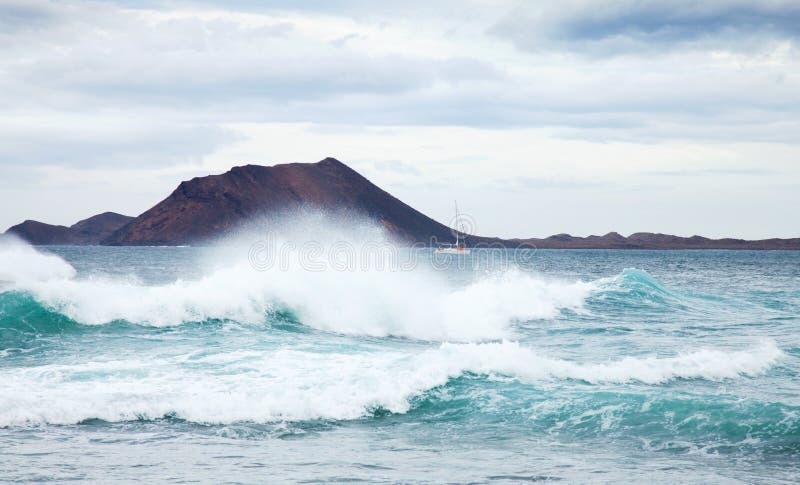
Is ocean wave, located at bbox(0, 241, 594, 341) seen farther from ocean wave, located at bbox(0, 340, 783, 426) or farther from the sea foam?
ocean wave, located at bbox(0, 340, 783, 426)

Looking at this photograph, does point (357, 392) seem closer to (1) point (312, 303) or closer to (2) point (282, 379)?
(2) point (282, 379)

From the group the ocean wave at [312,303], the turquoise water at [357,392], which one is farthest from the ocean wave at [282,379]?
the ocean wave at [312,303]

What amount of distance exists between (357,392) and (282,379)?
1729 mm

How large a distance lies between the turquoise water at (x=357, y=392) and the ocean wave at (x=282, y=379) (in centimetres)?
4

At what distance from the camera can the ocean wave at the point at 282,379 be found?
11.8m

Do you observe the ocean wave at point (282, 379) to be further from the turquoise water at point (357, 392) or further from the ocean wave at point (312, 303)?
the ocean wave at point (312, 303)

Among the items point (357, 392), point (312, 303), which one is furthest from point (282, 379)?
point (312, 303)

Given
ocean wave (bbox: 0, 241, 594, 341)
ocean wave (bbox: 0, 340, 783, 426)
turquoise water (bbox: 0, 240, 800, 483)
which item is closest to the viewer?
turquoise water (bbox: 0, 240, 800, 483)

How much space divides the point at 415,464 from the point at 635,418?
13.4 feet

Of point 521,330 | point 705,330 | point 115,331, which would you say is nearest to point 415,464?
point 115,331

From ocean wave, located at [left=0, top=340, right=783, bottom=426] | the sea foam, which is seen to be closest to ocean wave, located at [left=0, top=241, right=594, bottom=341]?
the sea foam

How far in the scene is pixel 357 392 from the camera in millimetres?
12820

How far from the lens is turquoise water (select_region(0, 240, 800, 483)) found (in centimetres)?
949

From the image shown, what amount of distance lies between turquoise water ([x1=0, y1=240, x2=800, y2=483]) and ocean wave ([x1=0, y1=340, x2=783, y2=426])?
0.04 metres
